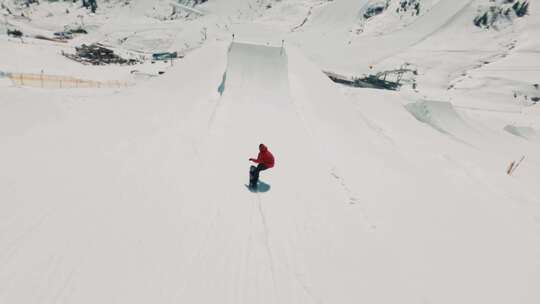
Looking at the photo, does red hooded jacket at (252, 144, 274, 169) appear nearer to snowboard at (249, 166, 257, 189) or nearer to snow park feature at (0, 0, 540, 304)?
snowboard at (249, 166, 257, 189)

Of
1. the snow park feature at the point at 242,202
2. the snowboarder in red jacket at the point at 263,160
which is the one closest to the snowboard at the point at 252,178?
the snowboarder in red jacket at the point at 263,160

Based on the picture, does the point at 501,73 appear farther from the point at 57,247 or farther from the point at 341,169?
the point at 57,247

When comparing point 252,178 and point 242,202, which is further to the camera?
point 252,178

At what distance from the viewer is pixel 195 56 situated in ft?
81.3

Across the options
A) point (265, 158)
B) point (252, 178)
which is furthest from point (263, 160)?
point (252, 178)

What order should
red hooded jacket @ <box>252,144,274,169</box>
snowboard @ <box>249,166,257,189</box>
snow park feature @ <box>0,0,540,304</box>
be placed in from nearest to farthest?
1. snow park feature @ <box>0,0,540,304</box>
2. red hooded jacket @ <box>252,144,274,169</box>
3. snowboard @ <box>249,166,257,189</box>

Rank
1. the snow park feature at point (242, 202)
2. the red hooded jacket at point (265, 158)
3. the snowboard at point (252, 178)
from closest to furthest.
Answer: the snow park feature at point (242, 202) → the red hooded jacket at point (265, 158) → the snowboard at point (252, 178)

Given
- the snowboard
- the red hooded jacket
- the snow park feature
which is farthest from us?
the snowboard

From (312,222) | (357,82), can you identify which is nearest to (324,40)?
(357,82)

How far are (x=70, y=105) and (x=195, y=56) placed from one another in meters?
12.2

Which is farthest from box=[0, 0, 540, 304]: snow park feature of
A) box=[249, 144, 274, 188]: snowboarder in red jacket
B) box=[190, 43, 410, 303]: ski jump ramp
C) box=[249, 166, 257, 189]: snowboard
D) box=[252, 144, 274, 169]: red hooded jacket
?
box=[252, 144, 274, 169]: red hooded jacket

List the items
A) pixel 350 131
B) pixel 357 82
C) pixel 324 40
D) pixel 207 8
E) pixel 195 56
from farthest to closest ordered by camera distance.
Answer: pixel 207 8
pixel 324 40
pixel 357 82
pixel 195 56
pixel 350 131

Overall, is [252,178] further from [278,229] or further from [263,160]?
[278,229]

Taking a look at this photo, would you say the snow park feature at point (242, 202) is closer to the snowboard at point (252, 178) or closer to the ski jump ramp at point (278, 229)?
the ski jump ramp at point (278, 229)
